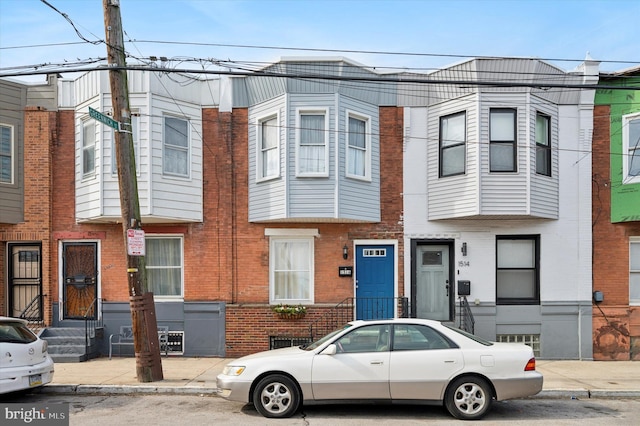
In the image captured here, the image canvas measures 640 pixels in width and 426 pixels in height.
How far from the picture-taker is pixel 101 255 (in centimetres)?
1316

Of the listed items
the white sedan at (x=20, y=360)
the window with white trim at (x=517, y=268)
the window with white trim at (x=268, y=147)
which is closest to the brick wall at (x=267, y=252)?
the window with white trim at (x=268, y=147)

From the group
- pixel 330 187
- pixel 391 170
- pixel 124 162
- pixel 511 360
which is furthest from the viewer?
pixel 391 170

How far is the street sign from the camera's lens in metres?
8.96

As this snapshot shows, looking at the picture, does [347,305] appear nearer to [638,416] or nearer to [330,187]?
[330,187]

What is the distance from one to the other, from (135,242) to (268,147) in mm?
4603

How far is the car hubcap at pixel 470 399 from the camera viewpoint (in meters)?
7.46

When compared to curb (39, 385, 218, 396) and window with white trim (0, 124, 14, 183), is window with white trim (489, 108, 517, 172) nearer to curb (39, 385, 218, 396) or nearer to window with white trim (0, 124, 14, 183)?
curb (39, 385, 218, 396)

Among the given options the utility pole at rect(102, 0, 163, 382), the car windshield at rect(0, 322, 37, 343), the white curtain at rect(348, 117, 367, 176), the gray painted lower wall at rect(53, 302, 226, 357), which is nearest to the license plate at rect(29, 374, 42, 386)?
the car windshield at rect(0, 322, 37, 343)

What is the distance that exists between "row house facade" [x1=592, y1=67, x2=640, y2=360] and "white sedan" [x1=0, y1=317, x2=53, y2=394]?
12.0 m

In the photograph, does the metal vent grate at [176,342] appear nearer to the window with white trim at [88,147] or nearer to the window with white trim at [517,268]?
the window with white trim at [88,147]

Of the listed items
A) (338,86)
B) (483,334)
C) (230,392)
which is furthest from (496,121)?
(230,392)

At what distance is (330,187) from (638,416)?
734 cm

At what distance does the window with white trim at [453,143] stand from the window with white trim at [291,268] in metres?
3.84

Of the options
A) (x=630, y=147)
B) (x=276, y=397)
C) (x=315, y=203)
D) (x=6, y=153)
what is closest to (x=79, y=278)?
(x=6, y=153)
